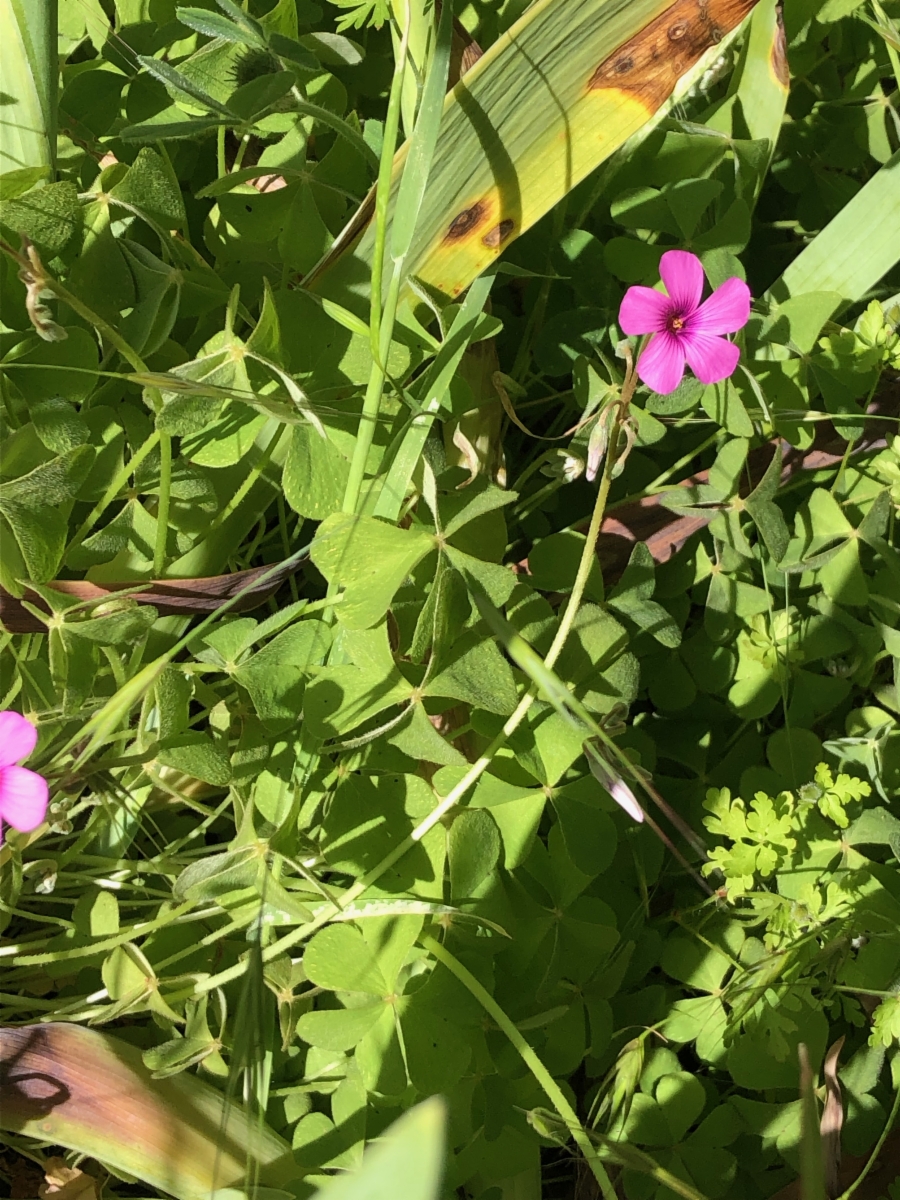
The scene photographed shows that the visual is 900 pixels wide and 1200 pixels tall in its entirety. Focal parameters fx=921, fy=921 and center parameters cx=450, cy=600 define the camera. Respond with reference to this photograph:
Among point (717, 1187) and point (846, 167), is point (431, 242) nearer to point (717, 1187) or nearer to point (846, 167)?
point (846, 167)

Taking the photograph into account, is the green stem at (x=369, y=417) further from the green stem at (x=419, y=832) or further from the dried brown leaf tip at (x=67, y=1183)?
the dried brown leaf tip at (x=67, y=1183)

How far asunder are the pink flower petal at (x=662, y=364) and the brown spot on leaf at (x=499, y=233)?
19cm

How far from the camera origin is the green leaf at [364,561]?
81 cm

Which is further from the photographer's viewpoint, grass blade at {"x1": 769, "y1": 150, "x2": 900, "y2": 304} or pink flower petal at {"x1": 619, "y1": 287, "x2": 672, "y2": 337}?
grass blade at {"x1": 769, "y1": 150, "x2": 900, "y2": 304}

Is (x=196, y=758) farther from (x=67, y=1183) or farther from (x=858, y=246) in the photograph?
(x=858, y=246)

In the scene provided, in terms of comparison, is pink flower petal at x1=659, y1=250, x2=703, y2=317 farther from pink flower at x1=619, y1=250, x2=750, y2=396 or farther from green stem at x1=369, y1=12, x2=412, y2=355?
green stem at x1=369, y1=12, x2=412, y2=355

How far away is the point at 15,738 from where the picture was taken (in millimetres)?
721

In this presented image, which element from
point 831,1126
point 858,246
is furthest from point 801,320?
point 831,1126

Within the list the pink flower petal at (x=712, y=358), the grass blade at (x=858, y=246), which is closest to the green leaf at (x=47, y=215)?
the pink flower petal at (x=712, y=358)

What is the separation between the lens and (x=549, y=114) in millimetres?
886

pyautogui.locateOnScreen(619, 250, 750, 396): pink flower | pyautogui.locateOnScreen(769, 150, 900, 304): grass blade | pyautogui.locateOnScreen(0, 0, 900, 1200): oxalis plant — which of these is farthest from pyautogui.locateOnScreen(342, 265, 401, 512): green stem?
pyautogui.locateOnScreen(769, 150, 900, 304): grass blade

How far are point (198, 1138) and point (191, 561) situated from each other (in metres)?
0.59

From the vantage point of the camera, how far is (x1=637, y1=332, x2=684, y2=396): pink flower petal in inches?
33.3

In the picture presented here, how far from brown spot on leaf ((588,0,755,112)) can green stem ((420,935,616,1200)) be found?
849mm
